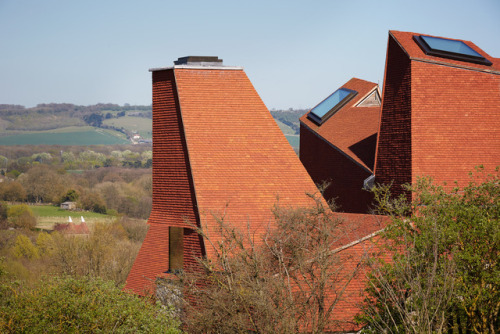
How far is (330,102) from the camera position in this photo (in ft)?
116

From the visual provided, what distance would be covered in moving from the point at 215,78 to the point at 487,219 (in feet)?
46.3

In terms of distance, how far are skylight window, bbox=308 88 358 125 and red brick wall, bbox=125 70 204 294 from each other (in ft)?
35.4

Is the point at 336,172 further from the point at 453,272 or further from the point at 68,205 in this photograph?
the point at 68,205

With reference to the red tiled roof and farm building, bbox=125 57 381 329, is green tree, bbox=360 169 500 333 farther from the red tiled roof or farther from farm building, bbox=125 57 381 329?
the red tiled roof

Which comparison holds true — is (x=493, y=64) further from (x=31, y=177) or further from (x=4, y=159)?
(x=4, y=159)

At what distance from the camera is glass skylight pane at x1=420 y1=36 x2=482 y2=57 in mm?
25375

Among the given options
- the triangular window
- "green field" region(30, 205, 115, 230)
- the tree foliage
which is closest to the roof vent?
the tree foliage

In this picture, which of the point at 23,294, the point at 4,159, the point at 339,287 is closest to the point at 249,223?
the point at 339,287

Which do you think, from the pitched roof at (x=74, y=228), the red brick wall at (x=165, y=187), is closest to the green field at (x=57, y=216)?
the pitched roof at (x=74, y=228)

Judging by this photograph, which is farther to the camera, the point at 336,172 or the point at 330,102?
the point at 330,102

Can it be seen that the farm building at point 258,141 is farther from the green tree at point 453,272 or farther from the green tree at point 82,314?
the green tree at point 453,272

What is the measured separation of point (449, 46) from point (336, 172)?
8138 millimetres

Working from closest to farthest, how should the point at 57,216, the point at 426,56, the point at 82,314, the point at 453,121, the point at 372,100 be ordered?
the point at 82,314
the point at 453,121
the point at 426,56
the point at 372,100
the point at 57,216

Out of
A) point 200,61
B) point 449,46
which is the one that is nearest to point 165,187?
point 200,61
